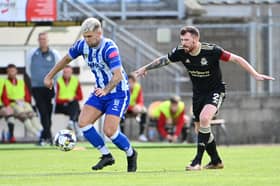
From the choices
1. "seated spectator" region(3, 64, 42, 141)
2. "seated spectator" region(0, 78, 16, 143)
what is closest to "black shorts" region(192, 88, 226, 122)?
"seated spectator" region(3, 64, 42, 141)

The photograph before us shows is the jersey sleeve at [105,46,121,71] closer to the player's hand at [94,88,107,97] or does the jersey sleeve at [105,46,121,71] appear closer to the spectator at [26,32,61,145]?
the player's hand at [94,88,107,97]

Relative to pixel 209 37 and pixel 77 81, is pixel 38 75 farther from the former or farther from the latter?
pixel 209 37

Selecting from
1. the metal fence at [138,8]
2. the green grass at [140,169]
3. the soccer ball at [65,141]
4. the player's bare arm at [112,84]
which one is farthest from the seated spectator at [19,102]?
the player's bare arm at [112,84]

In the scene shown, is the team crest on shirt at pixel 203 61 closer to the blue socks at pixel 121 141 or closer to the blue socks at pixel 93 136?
the blue socks at pixel 121 141

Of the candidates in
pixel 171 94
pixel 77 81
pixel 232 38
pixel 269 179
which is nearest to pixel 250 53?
pixel 232 38

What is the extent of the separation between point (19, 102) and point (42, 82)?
56.4 inches

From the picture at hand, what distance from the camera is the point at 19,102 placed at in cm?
2448

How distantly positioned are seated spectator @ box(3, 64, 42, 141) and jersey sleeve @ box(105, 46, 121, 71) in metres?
10.8

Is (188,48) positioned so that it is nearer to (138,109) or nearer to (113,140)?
(113,140)

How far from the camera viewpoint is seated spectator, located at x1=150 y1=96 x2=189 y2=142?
1008 inches

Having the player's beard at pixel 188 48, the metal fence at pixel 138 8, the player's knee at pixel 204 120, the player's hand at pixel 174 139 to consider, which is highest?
the metal fence at pixel 138 8

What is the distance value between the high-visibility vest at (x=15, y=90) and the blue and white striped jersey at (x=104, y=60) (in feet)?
34.7

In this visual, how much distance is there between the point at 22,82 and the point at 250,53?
20.3ft

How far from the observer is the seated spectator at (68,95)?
24.0m
